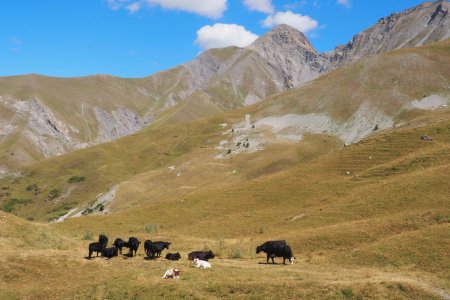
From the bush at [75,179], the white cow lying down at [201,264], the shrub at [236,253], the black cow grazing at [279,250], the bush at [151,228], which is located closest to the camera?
the white cow lying down at [201,264]

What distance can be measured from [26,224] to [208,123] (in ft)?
493

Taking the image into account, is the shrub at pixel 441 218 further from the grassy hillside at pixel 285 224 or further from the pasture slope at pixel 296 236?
the pasture slope at pixel 296 236

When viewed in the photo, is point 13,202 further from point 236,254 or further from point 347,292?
point 347,292

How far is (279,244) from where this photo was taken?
100ft

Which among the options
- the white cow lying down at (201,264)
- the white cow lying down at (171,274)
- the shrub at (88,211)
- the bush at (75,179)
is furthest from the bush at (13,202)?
the white cow lying down at (171,274)

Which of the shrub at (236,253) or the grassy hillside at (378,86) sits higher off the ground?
the grassy hillside at (378,86)

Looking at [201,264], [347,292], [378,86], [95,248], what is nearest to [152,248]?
[95,248]

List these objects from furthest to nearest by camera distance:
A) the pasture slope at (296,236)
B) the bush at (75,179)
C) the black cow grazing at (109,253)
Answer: the bush at (75,179) → the black cow grazing at (109,253) → the pasture slope at (296,236)

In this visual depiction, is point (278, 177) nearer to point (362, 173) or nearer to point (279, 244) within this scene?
point (362, 173)

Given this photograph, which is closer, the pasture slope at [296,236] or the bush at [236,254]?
the pasture slope at [296,236]

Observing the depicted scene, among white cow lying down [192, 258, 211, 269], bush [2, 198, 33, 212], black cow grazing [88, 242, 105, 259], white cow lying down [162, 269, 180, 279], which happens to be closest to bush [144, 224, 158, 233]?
black cow grazing [88, 242, 105, 259]

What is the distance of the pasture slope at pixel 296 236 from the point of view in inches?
917

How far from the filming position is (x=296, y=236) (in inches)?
1543

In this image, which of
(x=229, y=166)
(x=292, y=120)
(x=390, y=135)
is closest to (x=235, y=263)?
(x=390, y=135)
